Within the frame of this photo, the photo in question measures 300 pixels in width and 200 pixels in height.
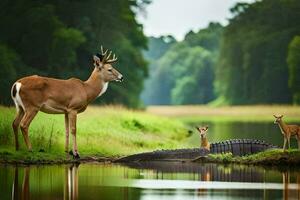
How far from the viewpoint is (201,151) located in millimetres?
22219

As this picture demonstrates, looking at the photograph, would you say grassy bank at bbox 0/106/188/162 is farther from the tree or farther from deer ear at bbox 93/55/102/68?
the tree

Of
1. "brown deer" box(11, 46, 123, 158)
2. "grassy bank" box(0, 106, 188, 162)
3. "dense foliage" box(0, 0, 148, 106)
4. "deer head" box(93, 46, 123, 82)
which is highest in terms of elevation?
"dense foliage" box(0, 0, 148, 106)

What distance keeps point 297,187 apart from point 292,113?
53.8 meters

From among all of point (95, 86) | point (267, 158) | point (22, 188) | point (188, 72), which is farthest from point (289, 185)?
point (188, 72)

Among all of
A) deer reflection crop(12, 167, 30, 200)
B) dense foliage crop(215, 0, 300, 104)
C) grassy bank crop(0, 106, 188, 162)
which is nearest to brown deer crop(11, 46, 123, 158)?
grassy bank crop(0, 106, 188, 162)

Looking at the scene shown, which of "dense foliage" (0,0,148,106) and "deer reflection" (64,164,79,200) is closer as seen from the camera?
"deer reflection" (64,164,79,200)

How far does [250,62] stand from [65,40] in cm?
4618

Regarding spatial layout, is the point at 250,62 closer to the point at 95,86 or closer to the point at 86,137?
the point at 86,137

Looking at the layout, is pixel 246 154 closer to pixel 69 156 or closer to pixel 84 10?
pixel 69 156

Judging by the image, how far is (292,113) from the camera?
6994 cm

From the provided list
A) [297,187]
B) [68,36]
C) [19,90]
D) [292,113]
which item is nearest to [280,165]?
[297,187]

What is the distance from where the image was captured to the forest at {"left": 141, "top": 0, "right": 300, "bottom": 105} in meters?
87.8

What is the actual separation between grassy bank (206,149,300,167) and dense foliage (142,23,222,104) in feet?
316

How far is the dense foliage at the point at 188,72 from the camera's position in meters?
121
